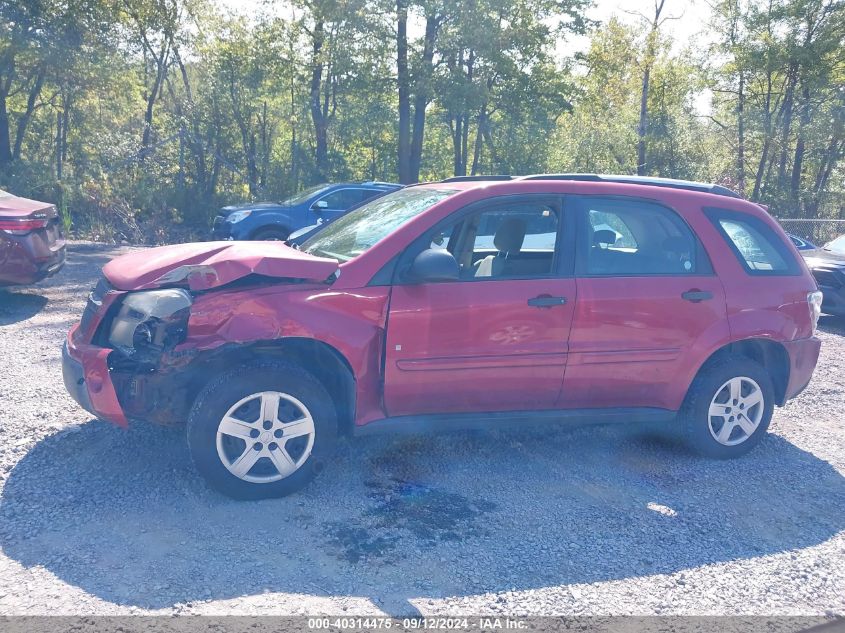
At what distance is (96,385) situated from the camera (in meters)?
4.04

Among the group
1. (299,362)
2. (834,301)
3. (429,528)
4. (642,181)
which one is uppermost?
(642,181)

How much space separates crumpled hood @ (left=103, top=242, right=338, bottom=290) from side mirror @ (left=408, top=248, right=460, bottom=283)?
0.47m

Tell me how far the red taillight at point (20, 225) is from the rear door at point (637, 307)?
647cm

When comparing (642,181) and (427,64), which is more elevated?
(427,64)

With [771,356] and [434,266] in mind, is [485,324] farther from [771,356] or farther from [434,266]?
[771,356]

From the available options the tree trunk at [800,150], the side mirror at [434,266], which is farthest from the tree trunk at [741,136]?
the side mirror at [434,266]

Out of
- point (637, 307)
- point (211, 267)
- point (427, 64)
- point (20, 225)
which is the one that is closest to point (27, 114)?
point (427, 64)

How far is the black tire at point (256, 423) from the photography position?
397cm

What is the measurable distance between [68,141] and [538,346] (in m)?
24.4

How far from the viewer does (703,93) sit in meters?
29.5

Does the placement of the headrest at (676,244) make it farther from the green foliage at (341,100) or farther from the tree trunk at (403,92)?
the tree trunk at (403,92)

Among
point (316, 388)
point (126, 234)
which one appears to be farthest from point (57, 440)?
point (126, 234)

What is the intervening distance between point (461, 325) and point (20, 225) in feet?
20.3

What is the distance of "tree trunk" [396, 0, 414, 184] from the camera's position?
73.0 ft
